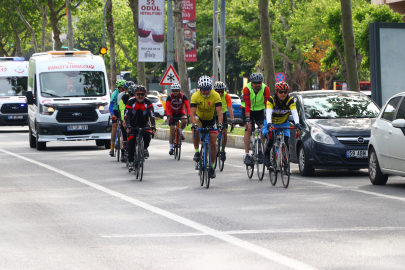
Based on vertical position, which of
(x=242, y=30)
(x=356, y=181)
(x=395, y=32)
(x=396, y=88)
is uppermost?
(x=242, y=30)

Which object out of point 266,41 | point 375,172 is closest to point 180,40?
point 266,41

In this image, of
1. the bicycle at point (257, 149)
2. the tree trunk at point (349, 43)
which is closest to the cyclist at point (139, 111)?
the bicycle at point (257, 149)

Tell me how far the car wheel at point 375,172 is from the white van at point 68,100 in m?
10.6

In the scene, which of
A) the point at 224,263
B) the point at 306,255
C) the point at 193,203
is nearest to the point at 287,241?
the point at 306,255

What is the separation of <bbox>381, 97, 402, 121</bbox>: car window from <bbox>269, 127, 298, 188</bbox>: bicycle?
1698 mm

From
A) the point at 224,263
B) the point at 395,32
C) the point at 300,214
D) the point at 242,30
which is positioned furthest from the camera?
the point at 242,30

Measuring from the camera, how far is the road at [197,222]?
21.3ft

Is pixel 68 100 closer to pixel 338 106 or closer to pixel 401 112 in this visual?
pixel 338 106

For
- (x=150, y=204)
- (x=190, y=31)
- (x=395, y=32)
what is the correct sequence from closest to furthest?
(x=150, y=204), (x=395, y=32), (x=190, y=31)

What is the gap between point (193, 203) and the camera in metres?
10.1

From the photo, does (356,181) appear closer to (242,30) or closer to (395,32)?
(395,32)

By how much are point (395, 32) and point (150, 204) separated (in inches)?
460

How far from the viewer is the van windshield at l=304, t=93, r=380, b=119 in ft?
47.2

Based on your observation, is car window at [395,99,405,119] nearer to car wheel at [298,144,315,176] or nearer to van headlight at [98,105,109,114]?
car wheel at [298,144,315,176]
